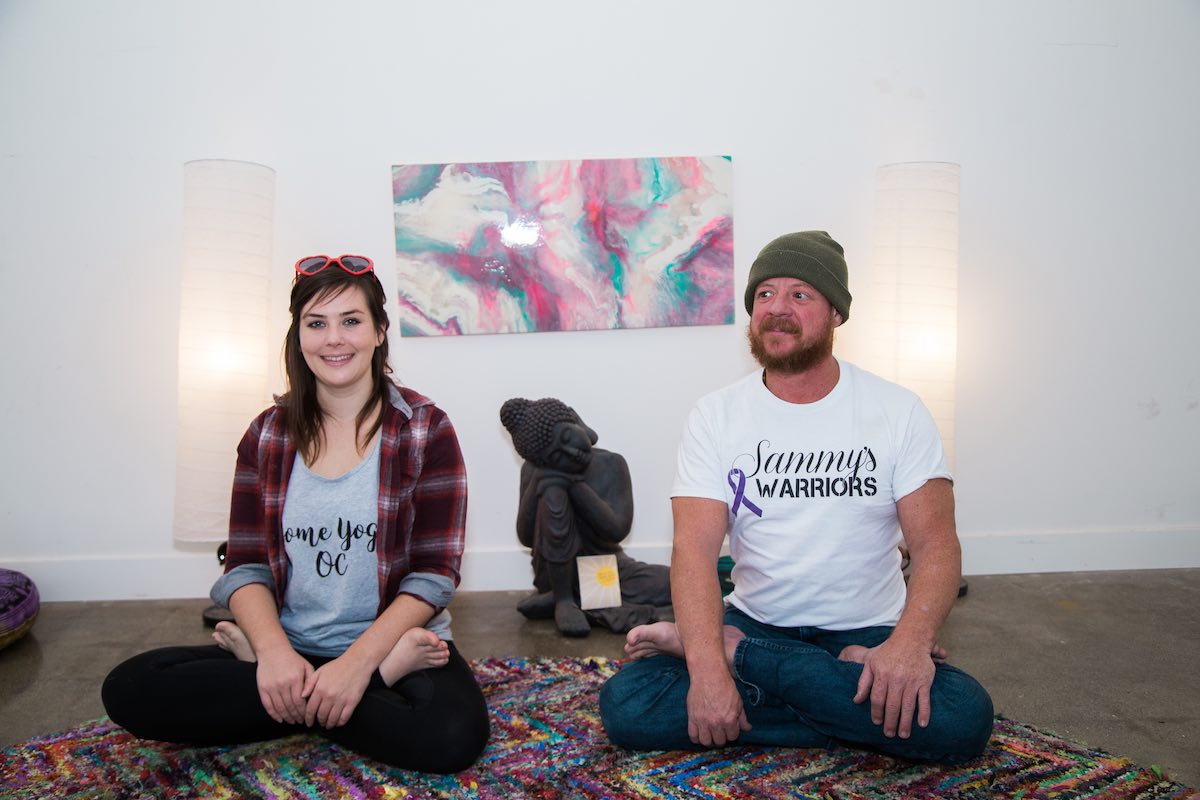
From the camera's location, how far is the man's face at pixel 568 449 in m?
2.72

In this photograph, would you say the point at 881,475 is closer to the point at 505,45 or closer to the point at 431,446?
the point at 431,446

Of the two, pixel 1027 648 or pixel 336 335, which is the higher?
pixel 336 335

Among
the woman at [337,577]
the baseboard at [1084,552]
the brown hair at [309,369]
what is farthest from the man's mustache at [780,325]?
the baseboard at [1084,552]

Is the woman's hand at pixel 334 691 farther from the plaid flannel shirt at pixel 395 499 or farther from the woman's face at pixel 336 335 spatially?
the woman's face at pixel 336 335

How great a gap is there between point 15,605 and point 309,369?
5.21ft

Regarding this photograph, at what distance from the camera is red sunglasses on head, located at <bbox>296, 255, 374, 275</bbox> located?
6.20 ft

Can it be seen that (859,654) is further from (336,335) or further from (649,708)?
(336,335)

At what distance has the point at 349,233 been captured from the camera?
322 cm

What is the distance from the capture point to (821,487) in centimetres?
177

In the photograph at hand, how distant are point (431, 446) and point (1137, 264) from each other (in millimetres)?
2811

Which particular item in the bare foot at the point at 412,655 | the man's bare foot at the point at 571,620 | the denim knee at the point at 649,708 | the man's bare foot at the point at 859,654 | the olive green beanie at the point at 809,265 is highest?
the olive green beanie at the point at 809,265

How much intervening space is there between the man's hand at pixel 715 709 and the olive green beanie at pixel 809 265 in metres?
0.81

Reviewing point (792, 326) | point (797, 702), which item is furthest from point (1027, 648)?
point (792, 326)

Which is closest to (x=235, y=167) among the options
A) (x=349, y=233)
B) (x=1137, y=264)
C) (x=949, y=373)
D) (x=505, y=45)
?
(x=349, y=233)
